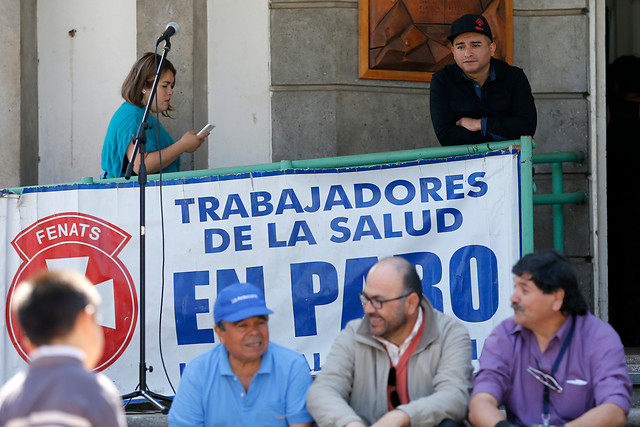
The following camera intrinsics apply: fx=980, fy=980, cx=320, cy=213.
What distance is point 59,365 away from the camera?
3.01 metres

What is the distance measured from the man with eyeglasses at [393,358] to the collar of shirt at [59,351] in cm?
178

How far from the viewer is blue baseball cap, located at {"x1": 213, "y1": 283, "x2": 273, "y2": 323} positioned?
185 inches

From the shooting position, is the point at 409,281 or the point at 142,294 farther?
the point at 142,294

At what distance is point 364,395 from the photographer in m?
4.82

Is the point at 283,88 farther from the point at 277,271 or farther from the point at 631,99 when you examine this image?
the point at 631,99

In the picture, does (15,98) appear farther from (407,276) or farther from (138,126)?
(407,276)

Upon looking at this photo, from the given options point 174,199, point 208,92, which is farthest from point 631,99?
point 174,199

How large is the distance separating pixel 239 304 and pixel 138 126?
240 cm

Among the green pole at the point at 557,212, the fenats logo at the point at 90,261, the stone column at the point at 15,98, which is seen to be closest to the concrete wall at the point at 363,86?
the green pole at the point at 557,212

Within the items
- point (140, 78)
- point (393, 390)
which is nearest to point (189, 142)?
point (140, 78)

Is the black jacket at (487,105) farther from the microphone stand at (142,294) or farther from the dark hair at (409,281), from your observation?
the microphone stand at (142,294)

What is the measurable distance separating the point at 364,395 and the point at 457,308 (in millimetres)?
1307

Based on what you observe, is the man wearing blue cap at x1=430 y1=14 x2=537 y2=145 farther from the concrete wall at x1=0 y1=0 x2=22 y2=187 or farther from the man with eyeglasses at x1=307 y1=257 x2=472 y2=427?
the concrete wall at x1=0 y1=0 x2=22 y2=187

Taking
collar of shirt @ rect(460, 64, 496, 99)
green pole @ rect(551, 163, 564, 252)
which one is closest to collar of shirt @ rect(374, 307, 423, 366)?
collar of shirt @ rect(460, 64, 496, 99)
